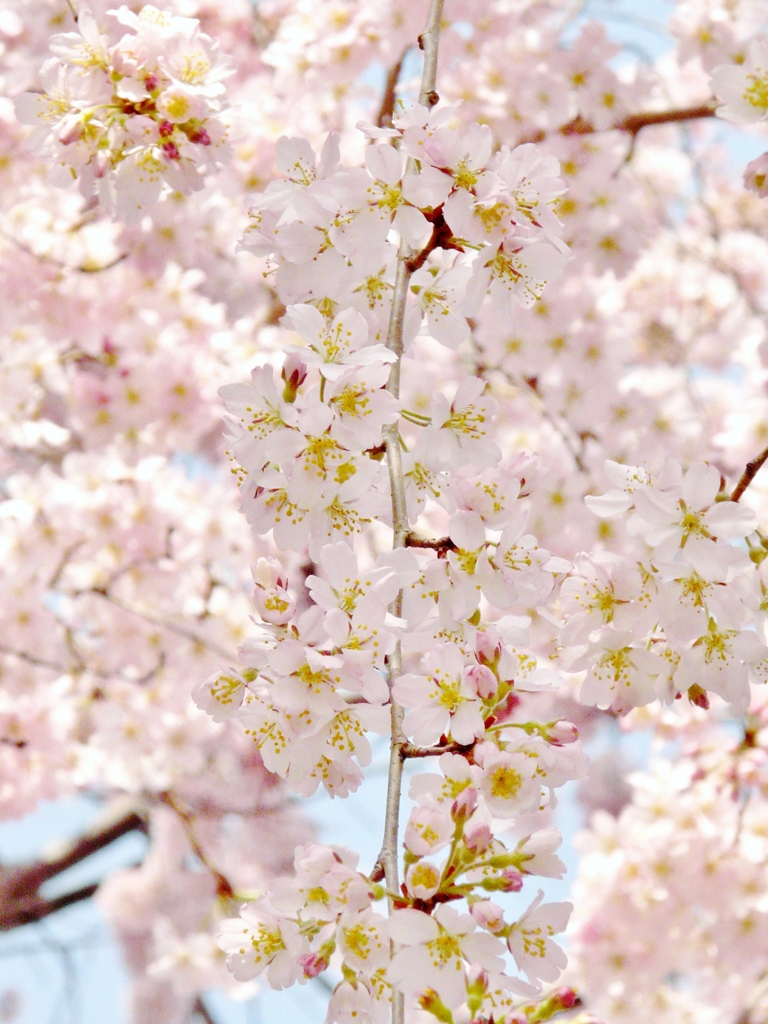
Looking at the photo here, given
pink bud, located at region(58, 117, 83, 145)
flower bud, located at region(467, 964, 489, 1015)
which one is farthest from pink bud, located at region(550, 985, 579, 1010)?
pink bud, located at region(58, 117, 83, 145)

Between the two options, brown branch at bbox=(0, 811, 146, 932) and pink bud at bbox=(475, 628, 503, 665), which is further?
brown branch at bbox=(0, 811, 146, 932)

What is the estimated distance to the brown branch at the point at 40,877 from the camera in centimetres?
416

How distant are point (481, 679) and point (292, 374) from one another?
0.37m

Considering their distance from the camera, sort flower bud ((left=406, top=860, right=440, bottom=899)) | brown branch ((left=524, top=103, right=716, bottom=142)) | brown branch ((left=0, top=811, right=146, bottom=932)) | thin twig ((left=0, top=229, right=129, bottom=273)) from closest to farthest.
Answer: flower bud ((left=406, top=860, right=440, bottom=899))
thin twig ((left=0, top=229, right=129, bottom=273))
brown branch ((left=524, top=103, right=716, bottom=142))
brown branch ((left=0, top=811, right=146, bottom=932))

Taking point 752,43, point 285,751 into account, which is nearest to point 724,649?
point 285,751

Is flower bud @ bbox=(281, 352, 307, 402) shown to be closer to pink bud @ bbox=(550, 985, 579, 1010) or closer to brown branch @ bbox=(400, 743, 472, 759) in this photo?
brown branch @ bbox=(400, 743, 472, 759)

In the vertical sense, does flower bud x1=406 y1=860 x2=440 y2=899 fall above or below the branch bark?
below

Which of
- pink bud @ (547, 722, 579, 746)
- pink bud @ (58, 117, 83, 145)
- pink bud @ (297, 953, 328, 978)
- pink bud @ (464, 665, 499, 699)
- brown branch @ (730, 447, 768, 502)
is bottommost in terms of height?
pink bud @ (297, 953, 328, 978)

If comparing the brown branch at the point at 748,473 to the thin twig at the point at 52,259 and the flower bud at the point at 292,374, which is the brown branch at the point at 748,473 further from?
the thin twig at the point at 52,259

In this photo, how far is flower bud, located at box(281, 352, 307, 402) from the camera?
111 centimetres

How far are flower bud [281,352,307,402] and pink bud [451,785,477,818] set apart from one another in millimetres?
433

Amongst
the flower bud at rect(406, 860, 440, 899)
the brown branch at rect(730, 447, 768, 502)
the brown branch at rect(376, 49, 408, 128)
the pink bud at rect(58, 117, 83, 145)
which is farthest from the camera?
the brown branch at rect(376, 49, 408, 128)

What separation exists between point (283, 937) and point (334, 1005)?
7 centimetres

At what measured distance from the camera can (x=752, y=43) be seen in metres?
1.52
